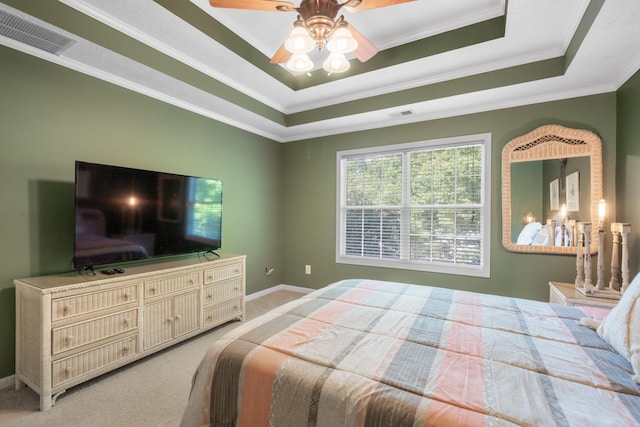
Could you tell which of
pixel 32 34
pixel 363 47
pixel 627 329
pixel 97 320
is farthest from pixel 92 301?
pixel 627 329

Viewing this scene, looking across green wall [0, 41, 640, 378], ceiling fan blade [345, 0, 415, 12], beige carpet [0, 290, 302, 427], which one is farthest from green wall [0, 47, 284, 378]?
ceiling fan blade [345, 0, 415, 12]

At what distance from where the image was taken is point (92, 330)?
6.64 feet

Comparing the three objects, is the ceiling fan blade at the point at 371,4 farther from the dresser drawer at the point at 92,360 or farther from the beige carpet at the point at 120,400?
the dresser drawer at the point at 92,360

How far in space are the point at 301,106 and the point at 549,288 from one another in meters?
3.60

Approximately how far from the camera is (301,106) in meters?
3.83

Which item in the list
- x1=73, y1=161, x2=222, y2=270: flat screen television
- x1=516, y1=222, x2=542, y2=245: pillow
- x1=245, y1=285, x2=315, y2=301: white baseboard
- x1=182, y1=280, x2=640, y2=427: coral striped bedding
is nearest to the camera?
x1=182, y1=280, x2=640, y2=427: coral striped bedding

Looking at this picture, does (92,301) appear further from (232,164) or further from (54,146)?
(232,164)

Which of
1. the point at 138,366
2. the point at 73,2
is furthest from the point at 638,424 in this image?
the point at 73,2

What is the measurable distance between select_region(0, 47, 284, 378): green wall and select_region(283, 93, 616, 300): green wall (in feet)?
5.69

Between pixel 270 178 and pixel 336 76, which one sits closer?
pixel 336 76

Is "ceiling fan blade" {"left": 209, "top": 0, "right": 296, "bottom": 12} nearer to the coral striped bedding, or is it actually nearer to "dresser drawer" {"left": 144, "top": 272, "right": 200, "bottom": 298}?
the coral striped bedding

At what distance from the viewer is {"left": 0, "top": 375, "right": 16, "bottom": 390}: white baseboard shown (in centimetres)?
200

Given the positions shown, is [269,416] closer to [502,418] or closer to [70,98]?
[502,418]

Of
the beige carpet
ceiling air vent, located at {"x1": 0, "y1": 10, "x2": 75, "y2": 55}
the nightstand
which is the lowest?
the beige carpet
